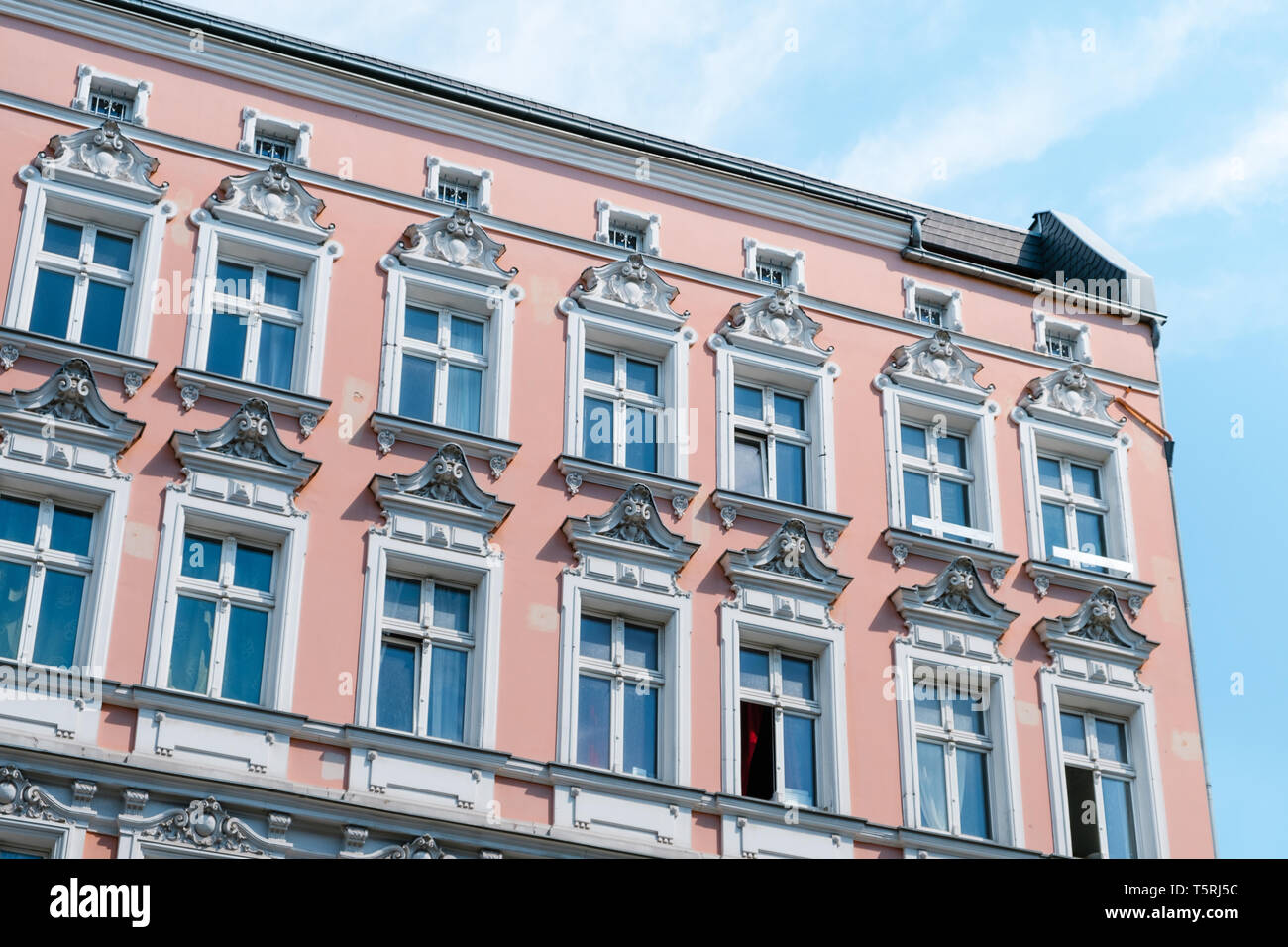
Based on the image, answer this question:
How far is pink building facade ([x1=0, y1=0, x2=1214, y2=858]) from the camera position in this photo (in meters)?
19.5

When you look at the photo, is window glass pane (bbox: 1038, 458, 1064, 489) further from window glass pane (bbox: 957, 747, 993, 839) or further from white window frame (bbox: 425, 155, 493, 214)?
white window frame (bbox: 425, 155, 493, 214)

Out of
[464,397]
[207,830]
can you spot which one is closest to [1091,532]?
[464,397]

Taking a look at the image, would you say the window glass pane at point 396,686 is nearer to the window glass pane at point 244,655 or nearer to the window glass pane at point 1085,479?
the window glass pane at point 244,655

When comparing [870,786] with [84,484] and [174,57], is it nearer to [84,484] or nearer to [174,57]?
[84,484]

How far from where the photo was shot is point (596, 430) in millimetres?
22672

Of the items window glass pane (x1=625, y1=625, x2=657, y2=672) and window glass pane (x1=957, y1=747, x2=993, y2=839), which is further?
window glass pane (x1=957, y1=747, x2=993, y2=839)

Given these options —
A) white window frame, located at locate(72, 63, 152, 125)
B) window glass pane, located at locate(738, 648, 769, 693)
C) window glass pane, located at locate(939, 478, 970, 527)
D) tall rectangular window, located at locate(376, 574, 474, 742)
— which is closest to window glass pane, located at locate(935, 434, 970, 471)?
window glass pane, located at locate(939, 478, 970, 527)

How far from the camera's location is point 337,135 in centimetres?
2325

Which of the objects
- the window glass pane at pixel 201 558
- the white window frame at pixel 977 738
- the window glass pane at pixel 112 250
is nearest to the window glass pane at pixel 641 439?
the white window frame at pixel 977 738

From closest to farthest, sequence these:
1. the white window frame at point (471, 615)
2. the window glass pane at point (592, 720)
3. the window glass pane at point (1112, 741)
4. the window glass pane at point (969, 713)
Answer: the white window frame at point (471, 615)
the window glass pane at point (592, 720)
the window glass pane at point (969, 713)
the window glass pane at point (1112, 741)

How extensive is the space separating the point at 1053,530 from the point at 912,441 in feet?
6.53

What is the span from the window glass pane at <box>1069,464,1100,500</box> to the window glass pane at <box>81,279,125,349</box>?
11.4 meters

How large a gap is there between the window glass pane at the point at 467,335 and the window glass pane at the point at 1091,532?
24.7ft

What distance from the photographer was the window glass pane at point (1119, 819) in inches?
890
